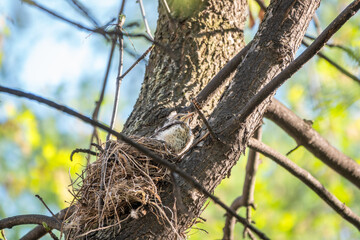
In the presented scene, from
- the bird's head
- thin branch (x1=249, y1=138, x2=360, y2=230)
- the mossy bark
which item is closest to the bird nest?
the bird's head

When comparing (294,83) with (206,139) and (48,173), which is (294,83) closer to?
(48,173)

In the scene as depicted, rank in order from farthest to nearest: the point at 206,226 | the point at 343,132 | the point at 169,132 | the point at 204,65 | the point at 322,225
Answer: the point at 322,225
the point at 343,132
the point at 206,226
the point at 204,65
the point at 169,132

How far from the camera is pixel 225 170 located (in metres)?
1.66

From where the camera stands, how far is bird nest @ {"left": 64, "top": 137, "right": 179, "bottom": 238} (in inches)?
61.6

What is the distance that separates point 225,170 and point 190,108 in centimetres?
47

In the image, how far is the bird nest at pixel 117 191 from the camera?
61.6 inches

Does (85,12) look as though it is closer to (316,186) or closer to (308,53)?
(308,53)

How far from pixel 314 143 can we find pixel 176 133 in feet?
3.79

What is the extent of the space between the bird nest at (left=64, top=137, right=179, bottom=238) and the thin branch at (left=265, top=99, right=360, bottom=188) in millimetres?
1113

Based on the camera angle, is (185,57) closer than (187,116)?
No

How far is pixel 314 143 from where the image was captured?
2664mm

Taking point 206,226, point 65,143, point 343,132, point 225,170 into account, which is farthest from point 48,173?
point 225,170

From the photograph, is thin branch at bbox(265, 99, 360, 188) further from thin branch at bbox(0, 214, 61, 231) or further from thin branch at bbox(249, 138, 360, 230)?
thin branch at bbox(0, 214, 61, 231)

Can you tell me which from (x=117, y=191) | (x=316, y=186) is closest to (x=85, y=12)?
(x=117, y=191)
